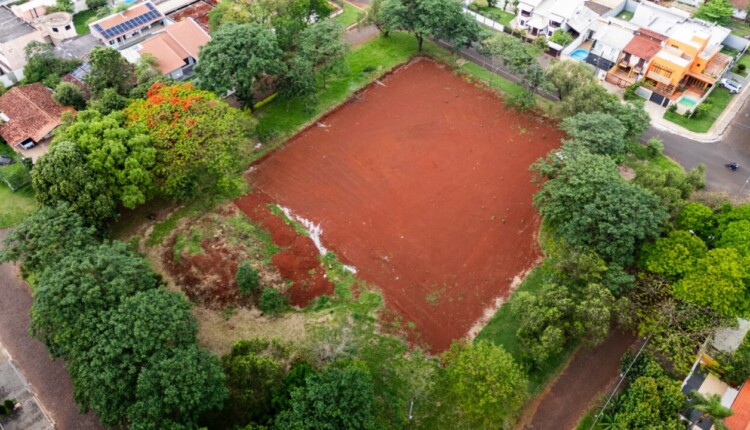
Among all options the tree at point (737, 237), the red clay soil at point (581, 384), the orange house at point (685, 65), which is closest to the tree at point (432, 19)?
the orange house at point (685, 65)

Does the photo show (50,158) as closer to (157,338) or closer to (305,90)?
(157,338)

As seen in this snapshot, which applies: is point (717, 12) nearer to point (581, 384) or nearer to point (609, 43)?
point (609, 43)

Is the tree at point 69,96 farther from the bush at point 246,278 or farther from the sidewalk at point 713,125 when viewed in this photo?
the sidewalk at point 713,125

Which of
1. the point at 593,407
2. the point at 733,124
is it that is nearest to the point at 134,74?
the point at 593,407

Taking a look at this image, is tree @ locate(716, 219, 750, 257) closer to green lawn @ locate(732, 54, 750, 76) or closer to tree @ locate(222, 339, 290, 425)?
tree @ locate(222, 339, 290, 425)

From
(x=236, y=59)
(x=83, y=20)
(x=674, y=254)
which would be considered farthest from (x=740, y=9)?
(x=83, y=20)

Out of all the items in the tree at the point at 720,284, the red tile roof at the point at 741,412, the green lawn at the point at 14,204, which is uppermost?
the tree at the point at 720,284
